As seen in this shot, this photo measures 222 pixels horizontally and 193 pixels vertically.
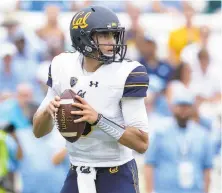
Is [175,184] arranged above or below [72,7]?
below

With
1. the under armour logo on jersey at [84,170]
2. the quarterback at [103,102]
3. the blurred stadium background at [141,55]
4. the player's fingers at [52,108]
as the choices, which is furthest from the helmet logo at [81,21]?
the blurred stadium background at [141,55]

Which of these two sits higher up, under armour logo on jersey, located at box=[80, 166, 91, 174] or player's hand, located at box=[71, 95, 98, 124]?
player's hand, located at box=[71, 95, 98, 124]

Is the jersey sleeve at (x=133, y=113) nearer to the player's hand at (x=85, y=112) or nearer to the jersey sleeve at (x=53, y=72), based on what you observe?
the player's hand at (x=85, y=112)

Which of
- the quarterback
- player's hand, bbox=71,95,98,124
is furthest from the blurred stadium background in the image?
player's hand, bbox=71,95,98,124

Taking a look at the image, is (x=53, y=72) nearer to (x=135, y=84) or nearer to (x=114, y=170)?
(x=135, y=84)

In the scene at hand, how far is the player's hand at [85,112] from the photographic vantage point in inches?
177

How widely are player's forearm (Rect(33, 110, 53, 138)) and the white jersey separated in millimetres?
158

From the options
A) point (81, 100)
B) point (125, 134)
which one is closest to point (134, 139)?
point (125, 134)

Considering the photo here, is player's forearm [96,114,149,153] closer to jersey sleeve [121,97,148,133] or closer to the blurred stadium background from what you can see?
jersey sleeve [121,97,148,133]

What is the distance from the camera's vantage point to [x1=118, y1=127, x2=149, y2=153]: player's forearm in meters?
4.65

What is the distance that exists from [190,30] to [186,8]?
29cm

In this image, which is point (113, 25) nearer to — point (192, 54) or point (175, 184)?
point (175, 184)

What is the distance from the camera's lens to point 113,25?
4.79 meters

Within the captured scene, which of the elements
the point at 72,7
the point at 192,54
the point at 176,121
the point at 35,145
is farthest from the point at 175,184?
the point at 72,7
